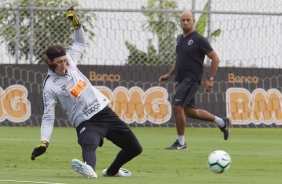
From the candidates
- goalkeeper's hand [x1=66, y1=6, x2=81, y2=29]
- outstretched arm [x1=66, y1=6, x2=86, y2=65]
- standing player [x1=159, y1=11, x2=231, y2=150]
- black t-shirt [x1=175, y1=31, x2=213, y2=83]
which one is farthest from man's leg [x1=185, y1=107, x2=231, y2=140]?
goalkeeper's hand [x1=66, y1=6, x2=81, y2=29]

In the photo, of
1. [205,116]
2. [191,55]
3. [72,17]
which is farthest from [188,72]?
A: [72,17]

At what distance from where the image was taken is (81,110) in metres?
11.3

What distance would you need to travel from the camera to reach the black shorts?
1642 cm

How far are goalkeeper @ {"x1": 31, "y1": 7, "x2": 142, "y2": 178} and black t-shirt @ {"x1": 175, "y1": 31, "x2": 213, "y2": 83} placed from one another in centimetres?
513

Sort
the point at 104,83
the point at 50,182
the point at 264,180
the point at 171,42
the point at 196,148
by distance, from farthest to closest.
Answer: the point at 171,42 → the point at 104,83 → the point at 196,148 → the point at 264,180 → the point at 50,182

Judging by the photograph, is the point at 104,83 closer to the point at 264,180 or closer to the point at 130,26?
the point at 130,26

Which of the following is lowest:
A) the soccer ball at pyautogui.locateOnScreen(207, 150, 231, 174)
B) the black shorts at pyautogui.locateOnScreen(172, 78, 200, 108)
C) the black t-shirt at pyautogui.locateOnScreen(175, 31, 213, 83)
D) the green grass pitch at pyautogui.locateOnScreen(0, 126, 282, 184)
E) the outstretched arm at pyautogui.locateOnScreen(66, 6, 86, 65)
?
the green grass pitch at pyautogui.locateOnScreen(0, 126, 282, 184)

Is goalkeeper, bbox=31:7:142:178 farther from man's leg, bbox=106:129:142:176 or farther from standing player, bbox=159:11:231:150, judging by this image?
standing player, bbox=159:11:231:150

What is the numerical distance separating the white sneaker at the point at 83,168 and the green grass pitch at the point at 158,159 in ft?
0.29

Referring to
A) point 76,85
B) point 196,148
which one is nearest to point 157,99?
point 196,148

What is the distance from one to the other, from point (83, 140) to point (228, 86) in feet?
43.1

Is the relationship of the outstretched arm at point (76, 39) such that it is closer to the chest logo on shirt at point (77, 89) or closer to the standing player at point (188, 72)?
the chest logo on shirt at point (77, 89)

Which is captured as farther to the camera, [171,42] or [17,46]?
[171,42]

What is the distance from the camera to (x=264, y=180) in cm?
1095
